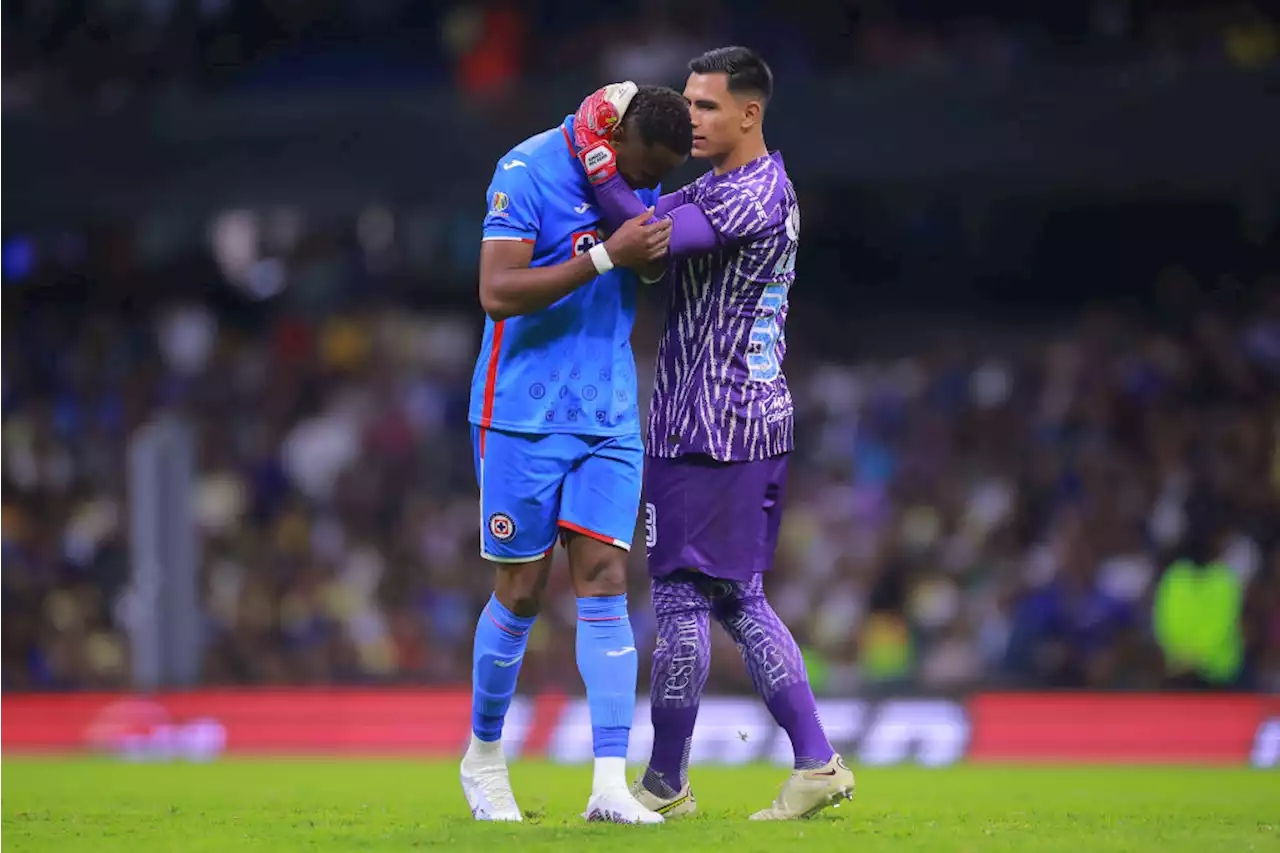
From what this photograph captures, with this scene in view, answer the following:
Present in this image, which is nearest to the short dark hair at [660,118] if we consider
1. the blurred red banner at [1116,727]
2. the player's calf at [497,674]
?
the player's calf at [497,674]

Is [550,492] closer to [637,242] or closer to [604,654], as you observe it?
[604,654]

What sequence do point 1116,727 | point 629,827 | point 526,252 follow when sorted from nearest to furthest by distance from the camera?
point 629,827 < point 526,252 < point 1116,727

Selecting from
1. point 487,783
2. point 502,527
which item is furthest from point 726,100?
point 487,783

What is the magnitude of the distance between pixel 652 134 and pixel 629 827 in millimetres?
2237

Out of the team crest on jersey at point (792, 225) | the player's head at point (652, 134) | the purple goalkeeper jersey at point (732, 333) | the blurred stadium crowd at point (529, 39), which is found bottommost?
the purple goalkeeper jersey at point (732, 333)

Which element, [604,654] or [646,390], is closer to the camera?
[604,654]

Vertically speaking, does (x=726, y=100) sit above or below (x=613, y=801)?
above

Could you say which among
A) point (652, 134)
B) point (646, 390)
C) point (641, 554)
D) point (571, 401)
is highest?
point (652, 134)

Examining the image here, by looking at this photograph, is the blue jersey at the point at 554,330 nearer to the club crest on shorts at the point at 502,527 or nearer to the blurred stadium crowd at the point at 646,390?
the club crest on shorts at the point at 502,527

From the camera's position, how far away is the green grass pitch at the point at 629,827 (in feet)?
17.8

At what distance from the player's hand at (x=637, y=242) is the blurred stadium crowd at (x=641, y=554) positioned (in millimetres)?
6902

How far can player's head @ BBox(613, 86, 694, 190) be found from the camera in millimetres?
5887

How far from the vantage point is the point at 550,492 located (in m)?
5.98

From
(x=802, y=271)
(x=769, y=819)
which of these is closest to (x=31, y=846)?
(x=769, y=819)
